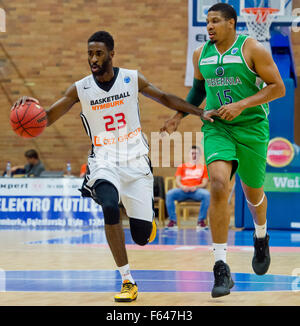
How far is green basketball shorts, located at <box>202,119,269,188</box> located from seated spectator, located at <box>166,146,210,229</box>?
7.69 meters

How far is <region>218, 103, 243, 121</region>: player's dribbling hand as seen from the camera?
4918mm

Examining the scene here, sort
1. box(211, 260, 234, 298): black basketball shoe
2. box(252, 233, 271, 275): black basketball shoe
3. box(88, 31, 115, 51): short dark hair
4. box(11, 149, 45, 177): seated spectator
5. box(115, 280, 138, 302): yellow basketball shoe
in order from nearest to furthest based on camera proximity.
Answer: box(211, 260, 234, 298): black basketball shoe → box(115, 280, 138, 302): yellow basketball shoe → box(88, 31, 115, 51): short dark hair → box(252, 233, 271, 275): black basketball shoe → box(11, 149, 45, 177): seated spectator

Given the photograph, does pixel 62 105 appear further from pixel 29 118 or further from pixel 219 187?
pixel 219 187

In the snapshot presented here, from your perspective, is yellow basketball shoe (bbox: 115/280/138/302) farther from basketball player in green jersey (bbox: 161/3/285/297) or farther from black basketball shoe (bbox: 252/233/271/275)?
black basketball shoe (bbox: 252/233/271/275)

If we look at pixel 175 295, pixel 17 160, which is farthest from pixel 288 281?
pixel 17 160

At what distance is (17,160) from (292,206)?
760 cm

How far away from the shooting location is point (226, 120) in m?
5.22

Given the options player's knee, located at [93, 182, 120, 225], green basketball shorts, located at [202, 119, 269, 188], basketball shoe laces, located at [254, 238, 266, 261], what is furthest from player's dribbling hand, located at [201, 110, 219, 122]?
basketball shoe laces, located at [254, 238, 266, 261]

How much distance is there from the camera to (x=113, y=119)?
533 centimetres

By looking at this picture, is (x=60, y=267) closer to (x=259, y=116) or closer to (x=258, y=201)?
(x=258, y=201)

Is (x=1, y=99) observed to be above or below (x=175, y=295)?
above

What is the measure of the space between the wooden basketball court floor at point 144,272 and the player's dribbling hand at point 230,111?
1333 mm

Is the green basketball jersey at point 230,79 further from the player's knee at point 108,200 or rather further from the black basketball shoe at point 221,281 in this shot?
the black basketball shoe at point 221,281

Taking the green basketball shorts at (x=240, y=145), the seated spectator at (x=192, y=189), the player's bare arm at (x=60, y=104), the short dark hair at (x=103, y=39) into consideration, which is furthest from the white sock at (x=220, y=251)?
the seated spectator at (x=192, y=189)
